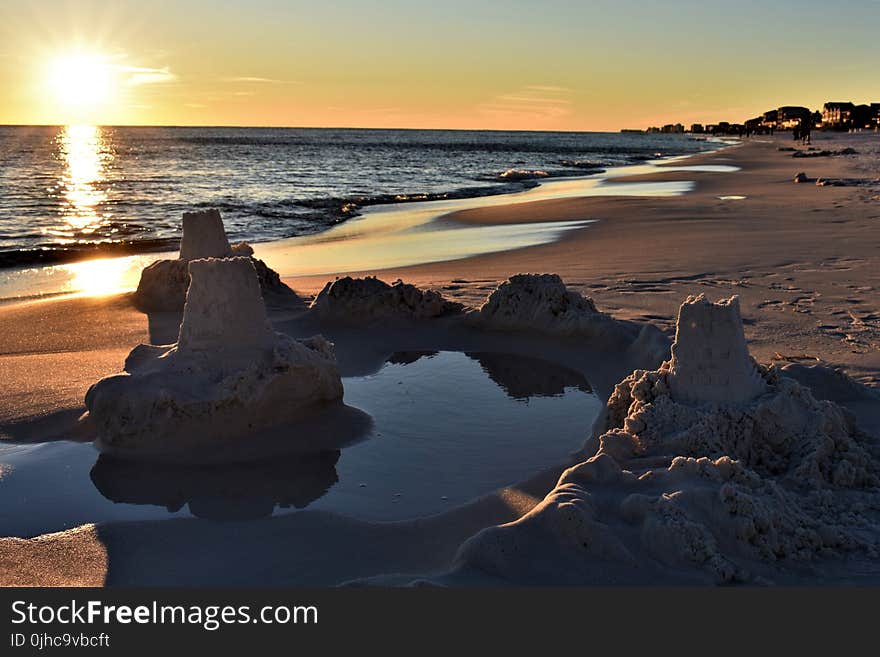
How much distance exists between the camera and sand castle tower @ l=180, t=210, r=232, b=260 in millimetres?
8508

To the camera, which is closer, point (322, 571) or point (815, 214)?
point (322, 571)

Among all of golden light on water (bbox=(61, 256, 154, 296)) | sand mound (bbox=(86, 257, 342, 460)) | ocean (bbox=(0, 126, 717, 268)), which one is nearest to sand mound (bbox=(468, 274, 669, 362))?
sand mound (bbox=(86, 257, 342, 460))

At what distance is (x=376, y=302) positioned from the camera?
7820 millimetres

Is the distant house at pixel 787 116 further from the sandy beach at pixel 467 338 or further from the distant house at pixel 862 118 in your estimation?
the sandy beach at pixel 467 338

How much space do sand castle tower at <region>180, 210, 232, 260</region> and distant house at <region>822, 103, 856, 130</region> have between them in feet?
370

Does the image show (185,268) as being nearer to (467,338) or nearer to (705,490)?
(467,338)

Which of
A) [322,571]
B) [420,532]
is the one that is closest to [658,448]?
[420,532]

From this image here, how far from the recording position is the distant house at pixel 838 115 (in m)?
103

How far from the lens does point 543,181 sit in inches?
1390

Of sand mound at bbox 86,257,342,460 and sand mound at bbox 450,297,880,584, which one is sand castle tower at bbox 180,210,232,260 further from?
sand mound at bbox 450,297,880,584

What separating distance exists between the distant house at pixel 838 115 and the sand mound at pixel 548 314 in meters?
112

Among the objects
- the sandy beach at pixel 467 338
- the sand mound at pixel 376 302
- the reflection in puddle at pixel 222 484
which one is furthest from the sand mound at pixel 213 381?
the sand mound at pixel 376 302

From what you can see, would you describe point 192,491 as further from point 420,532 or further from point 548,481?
point 548,481

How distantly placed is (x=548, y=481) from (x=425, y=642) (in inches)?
73.0
